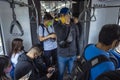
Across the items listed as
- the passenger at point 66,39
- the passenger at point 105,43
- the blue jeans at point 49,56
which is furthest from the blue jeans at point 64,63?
the passenger at point 105,43

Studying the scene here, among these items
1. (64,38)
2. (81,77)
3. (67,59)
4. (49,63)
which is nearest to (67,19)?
(64,38)

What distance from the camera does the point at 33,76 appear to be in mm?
1771

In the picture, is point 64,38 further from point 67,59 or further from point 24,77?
point 24,77

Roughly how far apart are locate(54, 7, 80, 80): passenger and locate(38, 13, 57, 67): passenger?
0.87 ft

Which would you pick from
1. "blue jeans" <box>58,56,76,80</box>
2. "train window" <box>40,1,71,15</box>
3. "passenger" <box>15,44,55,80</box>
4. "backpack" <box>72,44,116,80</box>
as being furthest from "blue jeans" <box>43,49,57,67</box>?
"backpack" <box>72,44,116,80</box>

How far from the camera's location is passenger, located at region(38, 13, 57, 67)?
7.95 ft


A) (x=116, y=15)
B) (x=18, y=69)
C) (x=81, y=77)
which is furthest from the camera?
(x=116, y=15)

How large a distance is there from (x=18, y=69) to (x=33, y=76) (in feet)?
0.73

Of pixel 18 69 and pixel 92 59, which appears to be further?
pixel 18 69

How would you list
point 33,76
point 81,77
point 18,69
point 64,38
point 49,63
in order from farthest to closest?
1. point 49,63
2. point 64,38
3. point 33,76
4. point 18,69
5. point 81,77

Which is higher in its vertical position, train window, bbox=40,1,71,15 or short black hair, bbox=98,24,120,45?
train window, bbox=40,1,71,15

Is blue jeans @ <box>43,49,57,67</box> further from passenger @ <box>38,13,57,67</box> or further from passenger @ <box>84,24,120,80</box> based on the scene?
passenger @ <box>84,24,120,80</box>

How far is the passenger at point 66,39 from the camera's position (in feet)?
7.12

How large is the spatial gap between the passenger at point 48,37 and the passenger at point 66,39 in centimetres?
27
